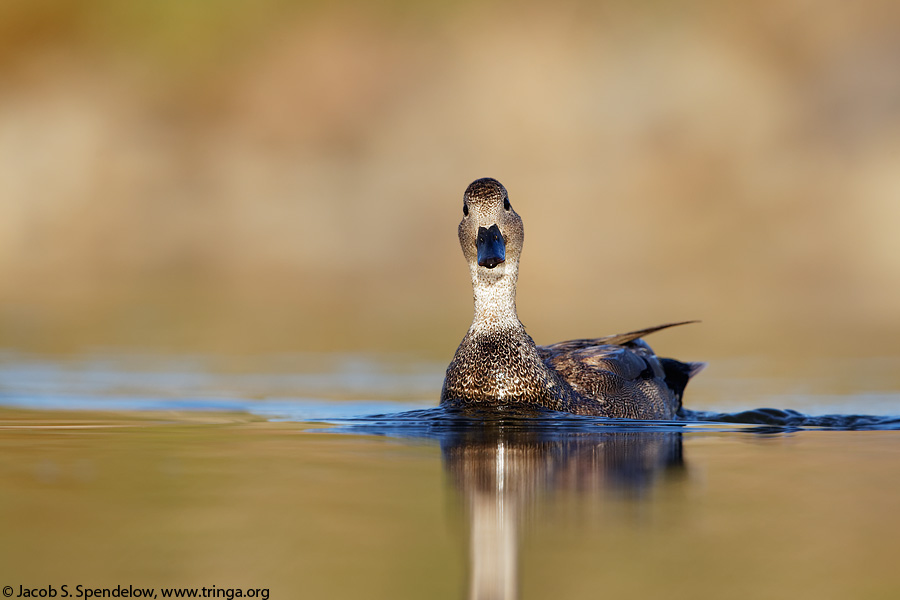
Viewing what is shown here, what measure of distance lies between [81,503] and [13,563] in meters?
1.06

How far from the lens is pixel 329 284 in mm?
28453

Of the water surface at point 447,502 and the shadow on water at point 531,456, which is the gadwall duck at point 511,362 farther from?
the water surface at point 447,502

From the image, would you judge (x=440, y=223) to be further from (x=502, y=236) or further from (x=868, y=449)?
(x=868, y=449)

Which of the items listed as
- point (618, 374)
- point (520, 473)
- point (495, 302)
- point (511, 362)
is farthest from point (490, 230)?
point (520, 473)

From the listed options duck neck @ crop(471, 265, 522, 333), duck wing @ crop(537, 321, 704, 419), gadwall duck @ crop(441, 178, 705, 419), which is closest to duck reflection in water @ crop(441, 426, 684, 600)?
gadwall duck @ crop(441, 178, 705, 419)

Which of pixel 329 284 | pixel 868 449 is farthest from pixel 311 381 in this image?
pixel 329 284

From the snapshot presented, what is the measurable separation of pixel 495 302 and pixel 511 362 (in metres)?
0.64

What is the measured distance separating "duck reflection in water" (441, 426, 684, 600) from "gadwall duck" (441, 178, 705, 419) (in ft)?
2.18

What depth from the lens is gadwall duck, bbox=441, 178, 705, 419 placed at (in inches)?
358

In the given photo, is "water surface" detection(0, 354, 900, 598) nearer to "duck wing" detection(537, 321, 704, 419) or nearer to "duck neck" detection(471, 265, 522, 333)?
"duck wing" detection(537, 321, 704, 419)

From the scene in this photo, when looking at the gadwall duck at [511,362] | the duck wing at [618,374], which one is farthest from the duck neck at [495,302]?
the duck wing at [618,374]

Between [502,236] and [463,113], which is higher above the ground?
[463,113]

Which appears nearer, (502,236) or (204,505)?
(204,505)

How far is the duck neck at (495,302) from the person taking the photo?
9578 mm
